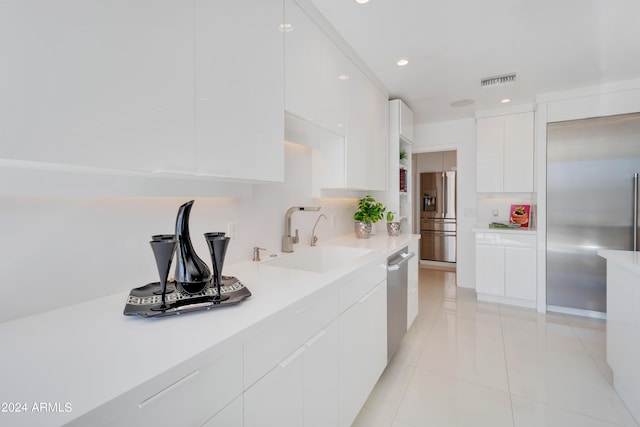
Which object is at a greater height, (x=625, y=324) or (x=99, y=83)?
(x=99, y=83)

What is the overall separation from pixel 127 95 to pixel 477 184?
4.10 metres

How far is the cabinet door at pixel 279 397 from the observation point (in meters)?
0.87

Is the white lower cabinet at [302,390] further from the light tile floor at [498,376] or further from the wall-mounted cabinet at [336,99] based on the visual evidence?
the wall-mounted cabinet at [336,99]

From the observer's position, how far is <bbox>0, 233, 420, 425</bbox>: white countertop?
1.87 ft

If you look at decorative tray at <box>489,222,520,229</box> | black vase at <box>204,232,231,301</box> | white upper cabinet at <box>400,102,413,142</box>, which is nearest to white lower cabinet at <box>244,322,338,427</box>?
black vase at <box>204,232,231,301</box>

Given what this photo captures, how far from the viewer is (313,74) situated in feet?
5.81

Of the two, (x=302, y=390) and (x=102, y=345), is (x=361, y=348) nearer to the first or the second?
(x=302, y=390)

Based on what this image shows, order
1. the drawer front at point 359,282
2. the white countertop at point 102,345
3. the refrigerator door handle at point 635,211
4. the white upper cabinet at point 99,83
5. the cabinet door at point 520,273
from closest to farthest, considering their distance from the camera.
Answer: the white countertop at point 102,345 < the white upper cabinet at point 99,83 < the drawer front at point 359,282 < the refrigerator door handle at point 635,211 < the cabinet door at point 520,273

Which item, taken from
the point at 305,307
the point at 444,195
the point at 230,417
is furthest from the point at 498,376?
the point at 444,195

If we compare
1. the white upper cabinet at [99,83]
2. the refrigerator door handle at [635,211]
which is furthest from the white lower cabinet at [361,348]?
the refrigerator door handle at [635,211]

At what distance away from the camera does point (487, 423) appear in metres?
1.67

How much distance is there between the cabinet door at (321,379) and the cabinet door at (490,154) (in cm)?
345

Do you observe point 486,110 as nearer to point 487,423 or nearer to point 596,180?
point 596,180

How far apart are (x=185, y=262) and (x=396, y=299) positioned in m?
1.68
